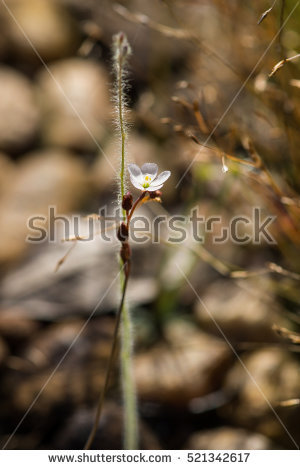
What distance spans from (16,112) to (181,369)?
1.34m

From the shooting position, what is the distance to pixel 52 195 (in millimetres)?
1792

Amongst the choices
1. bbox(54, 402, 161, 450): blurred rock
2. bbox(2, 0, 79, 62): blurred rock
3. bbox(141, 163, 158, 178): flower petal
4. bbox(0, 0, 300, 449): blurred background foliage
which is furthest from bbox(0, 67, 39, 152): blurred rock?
bbox(141, 163, 158, 178): flower petal

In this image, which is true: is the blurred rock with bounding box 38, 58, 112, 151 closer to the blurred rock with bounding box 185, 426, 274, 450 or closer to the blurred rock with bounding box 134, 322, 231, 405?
the blurred rock with bounding box 134, 322, 231, 405

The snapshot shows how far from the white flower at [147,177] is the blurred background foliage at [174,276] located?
13 centimetres

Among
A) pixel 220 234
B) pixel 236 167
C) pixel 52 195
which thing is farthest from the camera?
pixel 52 195

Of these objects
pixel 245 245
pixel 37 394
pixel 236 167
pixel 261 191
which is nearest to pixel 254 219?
pixel 245 245

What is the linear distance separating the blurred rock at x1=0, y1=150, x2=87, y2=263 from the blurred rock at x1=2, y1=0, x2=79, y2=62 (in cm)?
55

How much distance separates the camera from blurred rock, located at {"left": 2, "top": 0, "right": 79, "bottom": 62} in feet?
7.19

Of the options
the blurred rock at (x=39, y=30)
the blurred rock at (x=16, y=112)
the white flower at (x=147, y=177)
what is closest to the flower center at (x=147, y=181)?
the white flower at (x=147, y=177)

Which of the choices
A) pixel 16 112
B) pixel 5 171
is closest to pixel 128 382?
pixel 5 171
